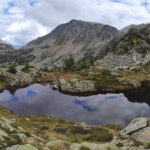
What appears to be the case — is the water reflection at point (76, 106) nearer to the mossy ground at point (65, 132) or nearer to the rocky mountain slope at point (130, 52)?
the mossy ground at point (65, 132)

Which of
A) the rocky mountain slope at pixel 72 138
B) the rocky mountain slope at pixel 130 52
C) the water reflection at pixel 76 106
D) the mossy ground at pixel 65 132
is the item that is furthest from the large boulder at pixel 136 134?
the rocky mountain slope at pixel 130 52

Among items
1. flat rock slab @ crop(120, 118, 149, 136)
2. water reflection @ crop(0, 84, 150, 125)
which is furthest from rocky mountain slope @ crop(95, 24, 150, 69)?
flat rock slab @ crop(120, 118, 149, 136)

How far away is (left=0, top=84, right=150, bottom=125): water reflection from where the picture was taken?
73562 mm

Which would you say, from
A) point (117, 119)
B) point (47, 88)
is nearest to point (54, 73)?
point (47, 88)

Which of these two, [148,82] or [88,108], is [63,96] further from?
[148,82]

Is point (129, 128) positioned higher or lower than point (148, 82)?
lower

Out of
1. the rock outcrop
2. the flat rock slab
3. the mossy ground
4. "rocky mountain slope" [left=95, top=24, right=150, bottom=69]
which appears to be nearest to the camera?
the rock outcrop

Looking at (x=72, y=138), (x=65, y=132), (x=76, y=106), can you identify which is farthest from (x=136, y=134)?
(x=76, y=106)

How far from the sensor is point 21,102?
93188 mm

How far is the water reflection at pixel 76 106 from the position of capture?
73562 mm

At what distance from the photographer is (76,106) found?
86938 millimetres

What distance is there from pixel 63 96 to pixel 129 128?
61.0 meters

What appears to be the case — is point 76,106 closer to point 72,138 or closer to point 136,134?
point 72,138

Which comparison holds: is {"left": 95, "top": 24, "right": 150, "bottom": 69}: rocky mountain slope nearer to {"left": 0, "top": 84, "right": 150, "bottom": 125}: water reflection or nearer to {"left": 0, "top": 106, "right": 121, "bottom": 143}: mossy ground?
{"left": 0, "top": 84, "right": 150, "bottom": 125}: water reflection
